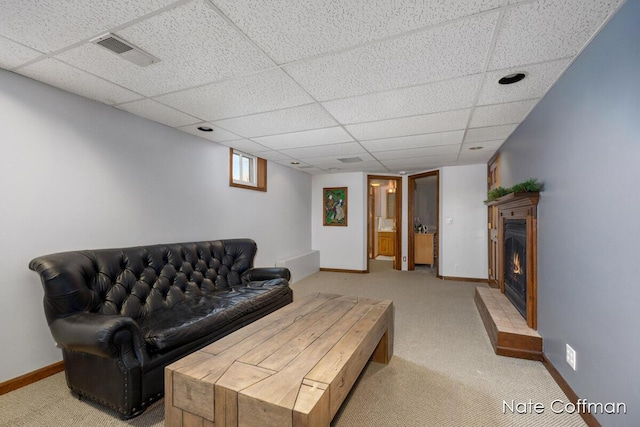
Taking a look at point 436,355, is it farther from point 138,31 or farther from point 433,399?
point 138,31

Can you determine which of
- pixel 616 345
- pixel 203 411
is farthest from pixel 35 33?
pixel 616 345

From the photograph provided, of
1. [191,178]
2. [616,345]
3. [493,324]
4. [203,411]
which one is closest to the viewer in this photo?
[203,411]

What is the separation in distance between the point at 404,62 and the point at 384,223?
26.6 ft

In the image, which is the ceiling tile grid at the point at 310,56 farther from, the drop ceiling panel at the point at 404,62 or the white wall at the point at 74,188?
the white wall at the point at 74,188

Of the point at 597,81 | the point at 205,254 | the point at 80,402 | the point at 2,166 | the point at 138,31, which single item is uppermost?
the point at 138,31

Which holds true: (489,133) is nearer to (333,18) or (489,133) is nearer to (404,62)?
(404,62)

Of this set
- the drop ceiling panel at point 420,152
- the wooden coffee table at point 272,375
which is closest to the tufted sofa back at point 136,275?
the wooden coffee table at point 272,375

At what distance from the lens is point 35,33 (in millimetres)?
1590

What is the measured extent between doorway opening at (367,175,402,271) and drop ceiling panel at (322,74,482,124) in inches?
151

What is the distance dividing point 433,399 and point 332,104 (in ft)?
8.04

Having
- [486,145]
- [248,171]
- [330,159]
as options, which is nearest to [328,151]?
[330,159]

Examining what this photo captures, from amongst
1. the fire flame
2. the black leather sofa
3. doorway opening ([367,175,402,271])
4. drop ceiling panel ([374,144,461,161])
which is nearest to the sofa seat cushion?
the black leather sofa

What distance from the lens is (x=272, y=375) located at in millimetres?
1363

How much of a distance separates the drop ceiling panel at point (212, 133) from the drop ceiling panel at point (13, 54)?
1409 mm
